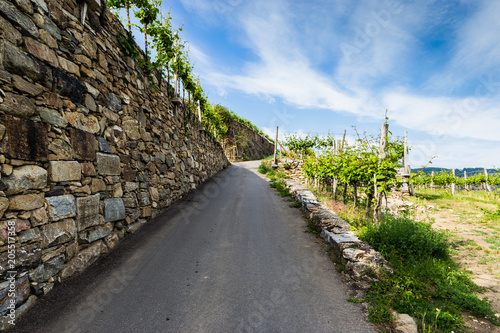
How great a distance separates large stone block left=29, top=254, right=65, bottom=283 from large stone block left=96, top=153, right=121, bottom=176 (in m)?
1.60

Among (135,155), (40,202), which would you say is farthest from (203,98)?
(40,202)

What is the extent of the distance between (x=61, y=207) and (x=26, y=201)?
55 centimetres

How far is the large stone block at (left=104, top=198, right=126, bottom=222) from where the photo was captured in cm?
436

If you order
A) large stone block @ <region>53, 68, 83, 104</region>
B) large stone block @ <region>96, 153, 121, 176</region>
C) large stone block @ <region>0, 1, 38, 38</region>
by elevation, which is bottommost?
large stone block @ <region>96, 153, 121, 176</region>

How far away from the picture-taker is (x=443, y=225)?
326 inches

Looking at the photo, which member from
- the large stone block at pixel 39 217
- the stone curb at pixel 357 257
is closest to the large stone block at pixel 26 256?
the large stone block at pixel 39 217

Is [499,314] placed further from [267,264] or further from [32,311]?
[32,311]

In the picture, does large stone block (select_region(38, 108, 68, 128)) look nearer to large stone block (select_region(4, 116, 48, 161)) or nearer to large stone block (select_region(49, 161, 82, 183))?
large stone block (select_region(4, 116, 48, 161))

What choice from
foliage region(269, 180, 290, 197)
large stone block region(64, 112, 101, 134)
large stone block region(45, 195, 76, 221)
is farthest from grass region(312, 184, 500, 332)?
large stone block region(64, 112, 101, 134)

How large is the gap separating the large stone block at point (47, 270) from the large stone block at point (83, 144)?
5.26 ft

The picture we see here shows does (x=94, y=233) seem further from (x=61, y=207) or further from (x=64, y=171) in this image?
(x=64, y=171)

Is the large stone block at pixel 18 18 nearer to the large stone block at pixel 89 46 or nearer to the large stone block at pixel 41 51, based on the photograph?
the large stone block at pixel 41 51

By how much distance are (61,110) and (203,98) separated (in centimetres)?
947

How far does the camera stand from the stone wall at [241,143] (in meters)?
27.5
